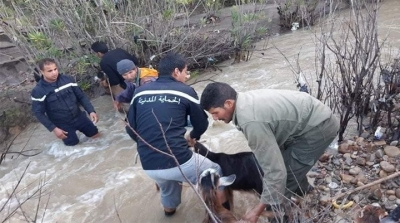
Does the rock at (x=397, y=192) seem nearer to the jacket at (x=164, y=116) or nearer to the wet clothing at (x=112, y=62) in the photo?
the jacket at (x=164, y=116)

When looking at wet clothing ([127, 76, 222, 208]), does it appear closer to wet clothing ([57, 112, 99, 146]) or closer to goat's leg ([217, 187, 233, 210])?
goat's leg ([217, 187, 233, 210])

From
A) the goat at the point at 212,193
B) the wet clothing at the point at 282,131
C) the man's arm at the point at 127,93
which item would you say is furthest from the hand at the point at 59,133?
the wet clothing at the point at 282,131

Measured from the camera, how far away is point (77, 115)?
6.02 m

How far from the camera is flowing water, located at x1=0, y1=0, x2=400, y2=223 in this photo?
14.6ft

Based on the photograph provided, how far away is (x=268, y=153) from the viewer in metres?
2.75

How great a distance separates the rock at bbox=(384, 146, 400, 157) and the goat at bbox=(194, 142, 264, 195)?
1410mm

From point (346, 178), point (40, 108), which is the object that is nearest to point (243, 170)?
point (346, 178)

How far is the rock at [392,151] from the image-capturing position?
12.8 ft

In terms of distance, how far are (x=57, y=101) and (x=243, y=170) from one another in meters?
3.24

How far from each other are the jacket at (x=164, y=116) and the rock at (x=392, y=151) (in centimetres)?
186

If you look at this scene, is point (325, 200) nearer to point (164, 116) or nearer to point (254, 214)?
point (254, 214)

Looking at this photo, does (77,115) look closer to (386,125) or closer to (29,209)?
(29,209)

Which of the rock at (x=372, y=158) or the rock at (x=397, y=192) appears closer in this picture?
the rock at (x=397, y=192)

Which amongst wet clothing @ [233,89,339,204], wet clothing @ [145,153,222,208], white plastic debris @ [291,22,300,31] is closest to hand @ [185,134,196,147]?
wet clothing @ [145,153,222,208]
